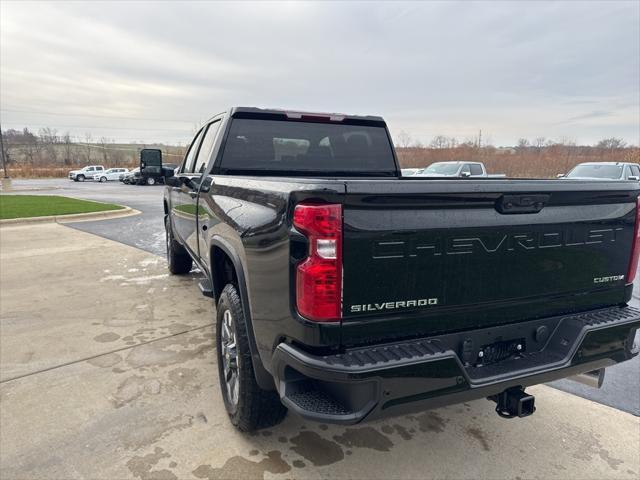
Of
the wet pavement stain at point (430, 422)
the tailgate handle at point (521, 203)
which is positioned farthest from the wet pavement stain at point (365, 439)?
the tailgate handle at point (521, 203)

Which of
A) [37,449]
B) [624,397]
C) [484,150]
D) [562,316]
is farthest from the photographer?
[484,150]

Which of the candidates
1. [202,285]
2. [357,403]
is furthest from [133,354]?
[357,403]

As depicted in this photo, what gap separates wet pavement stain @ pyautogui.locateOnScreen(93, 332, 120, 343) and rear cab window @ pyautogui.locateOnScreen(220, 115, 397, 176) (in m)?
2.01

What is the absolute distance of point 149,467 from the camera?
242cm

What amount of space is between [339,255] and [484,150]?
188 feet

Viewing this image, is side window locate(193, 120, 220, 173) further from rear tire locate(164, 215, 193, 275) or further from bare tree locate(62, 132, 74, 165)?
bare tree locate(62, 132, 74, 165)

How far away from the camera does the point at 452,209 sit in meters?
1.93

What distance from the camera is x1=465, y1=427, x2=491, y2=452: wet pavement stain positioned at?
2.69m

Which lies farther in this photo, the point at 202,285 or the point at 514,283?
the point at 202,285

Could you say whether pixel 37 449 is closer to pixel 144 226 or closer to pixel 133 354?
pixel 133 354

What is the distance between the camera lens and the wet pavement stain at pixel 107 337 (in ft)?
13.5

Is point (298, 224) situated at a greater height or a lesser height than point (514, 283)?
greater

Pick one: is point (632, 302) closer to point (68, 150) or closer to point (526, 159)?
point (526, 159)

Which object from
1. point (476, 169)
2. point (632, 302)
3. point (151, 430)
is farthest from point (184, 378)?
point (476, 169)
